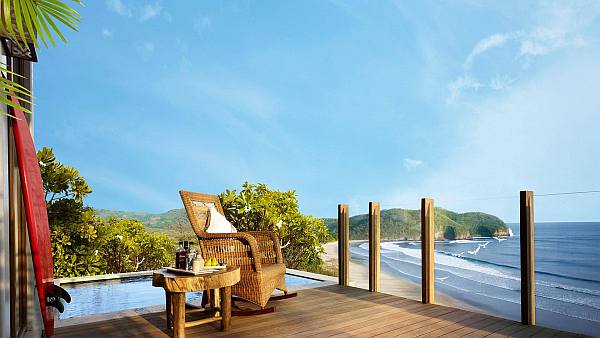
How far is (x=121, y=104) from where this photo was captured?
17453mm

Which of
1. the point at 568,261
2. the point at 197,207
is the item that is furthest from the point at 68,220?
the point at 568,261

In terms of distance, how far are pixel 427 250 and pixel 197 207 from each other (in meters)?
2.04

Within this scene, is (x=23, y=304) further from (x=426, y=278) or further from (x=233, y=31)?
A: (x=233, y=31)

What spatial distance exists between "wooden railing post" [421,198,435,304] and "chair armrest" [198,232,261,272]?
1515mm

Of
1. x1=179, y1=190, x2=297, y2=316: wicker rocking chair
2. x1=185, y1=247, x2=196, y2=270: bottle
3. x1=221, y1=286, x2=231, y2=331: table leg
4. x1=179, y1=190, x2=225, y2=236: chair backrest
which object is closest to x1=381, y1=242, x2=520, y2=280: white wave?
x1=179, y1=190, x2=297, y2=316: wicker rocking chair

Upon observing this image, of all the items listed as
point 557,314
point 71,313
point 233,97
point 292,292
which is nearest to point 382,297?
point 292,292

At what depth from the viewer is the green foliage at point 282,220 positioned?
23.0ft

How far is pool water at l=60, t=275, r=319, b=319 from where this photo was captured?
12.8 feet

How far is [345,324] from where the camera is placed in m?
3.31

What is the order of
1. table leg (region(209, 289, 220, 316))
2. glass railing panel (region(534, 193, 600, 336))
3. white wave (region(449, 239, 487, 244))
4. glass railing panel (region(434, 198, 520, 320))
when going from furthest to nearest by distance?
1. white wave (region(449, 239, 487, 244))
2. glass railing panel (region(434, 198, 520, 320))
3. glass railing panel (region(534, 193, 600, 336))
4. table leg (region(209, 289, 220, 316))

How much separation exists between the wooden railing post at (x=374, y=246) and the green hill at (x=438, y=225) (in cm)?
12

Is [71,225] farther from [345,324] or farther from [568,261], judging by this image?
[568,261]

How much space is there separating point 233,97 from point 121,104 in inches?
167

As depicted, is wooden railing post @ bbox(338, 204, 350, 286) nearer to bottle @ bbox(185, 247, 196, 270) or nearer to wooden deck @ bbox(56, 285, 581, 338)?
wooden deck @ bbox(56, 285, 581, 338)
